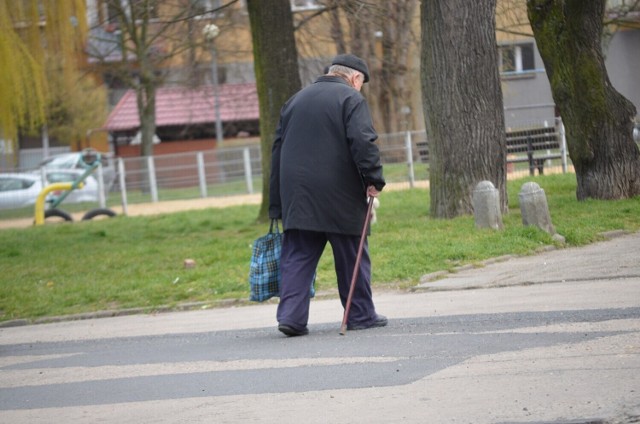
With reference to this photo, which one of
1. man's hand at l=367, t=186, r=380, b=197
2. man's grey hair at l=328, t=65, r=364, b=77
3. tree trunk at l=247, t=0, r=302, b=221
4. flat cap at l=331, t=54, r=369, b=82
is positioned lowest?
man's hand at l=367, t=186, r=380, b=197

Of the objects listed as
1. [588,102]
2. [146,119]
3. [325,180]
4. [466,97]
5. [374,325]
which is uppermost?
[146,119]

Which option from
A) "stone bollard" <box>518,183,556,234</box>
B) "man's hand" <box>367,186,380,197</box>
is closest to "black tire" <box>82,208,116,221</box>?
"stone bollard" <box>518,183,556,234</box>

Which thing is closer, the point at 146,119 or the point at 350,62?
the point at 350,62

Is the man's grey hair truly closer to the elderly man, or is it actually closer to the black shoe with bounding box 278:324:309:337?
the elderly man

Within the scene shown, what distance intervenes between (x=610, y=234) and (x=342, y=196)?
6.44m

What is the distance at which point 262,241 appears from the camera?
30.6ft

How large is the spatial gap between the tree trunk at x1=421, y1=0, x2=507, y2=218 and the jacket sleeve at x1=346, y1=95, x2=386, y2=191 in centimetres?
797

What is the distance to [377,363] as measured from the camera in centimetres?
751

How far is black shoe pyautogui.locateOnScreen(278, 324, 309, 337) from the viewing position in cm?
893

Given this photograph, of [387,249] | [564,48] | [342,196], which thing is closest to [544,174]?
[564,48]

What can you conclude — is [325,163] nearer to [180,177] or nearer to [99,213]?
[99,213]

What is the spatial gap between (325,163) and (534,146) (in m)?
18.6

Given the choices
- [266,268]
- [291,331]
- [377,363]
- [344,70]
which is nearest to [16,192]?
[266,268]

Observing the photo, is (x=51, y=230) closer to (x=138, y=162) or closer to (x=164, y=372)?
(x=138, y=162)
